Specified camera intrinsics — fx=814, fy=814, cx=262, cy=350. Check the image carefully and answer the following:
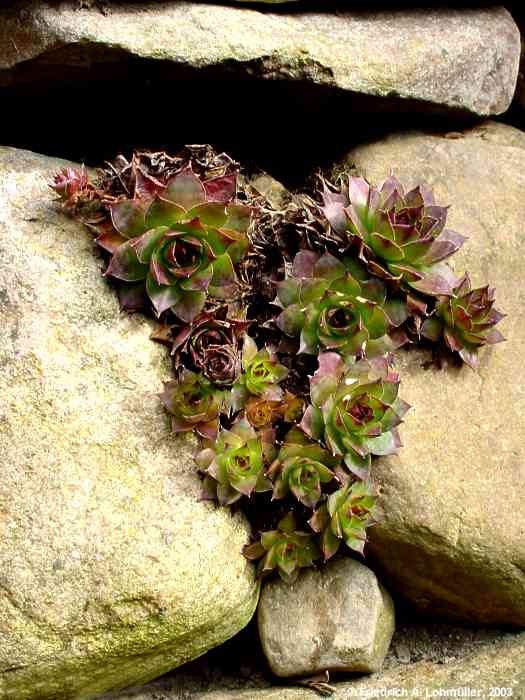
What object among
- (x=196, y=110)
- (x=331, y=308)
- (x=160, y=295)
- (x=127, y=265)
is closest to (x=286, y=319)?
(x=331, y=308)

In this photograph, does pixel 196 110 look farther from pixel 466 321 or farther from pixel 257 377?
pixel 466 321

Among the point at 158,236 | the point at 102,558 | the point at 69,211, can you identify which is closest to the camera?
the point at 102,558

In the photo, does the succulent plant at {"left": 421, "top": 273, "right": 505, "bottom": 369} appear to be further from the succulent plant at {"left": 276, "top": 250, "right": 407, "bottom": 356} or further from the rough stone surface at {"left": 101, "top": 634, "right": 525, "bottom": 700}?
the rough stone surface at {"left": 101, "top": 634, "right": 525, "bottom": 700}

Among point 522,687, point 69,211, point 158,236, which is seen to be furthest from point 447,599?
point 69,211

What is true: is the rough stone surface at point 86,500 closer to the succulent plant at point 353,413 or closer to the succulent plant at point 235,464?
the succulent plant at point 235,464

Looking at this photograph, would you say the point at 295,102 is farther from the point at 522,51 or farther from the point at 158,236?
the point at 522,51

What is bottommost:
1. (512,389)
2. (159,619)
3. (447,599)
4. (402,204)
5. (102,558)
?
(447,599)
